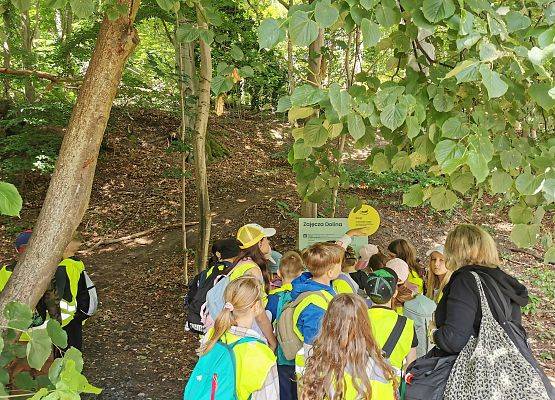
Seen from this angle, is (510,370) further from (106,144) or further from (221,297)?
(106,144)

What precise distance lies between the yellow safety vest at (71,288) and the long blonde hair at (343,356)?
2387 millimetres

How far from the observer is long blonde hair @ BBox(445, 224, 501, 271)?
2.99 m

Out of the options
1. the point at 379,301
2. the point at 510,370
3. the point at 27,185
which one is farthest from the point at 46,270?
the point at 27,185

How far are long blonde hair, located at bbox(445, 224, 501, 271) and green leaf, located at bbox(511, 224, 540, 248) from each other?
138mm

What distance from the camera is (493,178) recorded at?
9.54ft

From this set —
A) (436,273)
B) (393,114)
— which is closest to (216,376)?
(393,114)

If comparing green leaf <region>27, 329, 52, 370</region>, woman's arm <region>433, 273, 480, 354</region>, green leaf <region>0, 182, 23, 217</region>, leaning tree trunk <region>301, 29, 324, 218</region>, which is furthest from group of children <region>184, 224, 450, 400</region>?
leaning tree trunk <region>301, 29, 324, 218</region>

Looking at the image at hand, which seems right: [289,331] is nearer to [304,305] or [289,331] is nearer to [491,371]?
[304,305]

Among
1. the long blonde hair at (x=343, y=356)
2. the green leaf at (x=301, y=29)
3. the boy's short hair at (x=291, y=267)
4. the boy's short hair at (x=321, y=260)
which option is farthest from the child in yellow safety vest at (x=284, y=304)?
the green leaf at (x=301, y=29)

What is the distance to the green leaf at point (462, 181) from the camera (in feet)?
10.1

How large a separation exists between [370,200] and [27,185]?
803cm

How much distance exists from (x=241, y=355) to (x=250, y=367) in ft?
0.26

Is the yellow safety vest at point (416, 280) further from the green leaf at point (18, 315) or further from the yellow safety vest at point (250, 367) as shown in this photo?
the green leaf at point (18, 315)

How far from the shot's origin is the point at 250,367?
8.68ft
